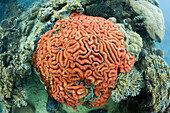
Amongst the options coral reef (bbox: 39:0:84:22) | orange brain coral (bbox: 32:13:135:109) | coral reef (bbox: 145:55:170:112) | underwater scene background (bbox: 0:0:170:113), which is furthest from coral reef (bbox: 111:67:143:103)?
coral reef (bbox: 39:0:84:22)

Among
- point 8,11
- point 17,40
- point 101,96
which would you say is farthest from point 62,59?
point 8,11

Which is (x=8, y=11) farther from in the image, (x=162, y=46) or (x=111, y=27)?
(x=162, y=46)

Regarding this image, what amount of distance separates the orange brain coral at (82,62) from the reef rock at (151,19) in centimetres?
246

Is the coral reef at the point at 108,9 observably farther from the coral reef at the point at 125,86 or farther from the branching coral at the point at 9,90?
the branching coral at the point at 9,90

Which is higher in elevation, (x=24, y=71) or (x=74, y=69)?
(x=74, y=69)

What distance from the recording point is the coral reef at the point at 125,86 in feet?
9.91

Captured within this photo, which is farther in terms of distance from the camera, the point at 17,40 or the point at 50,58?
the point at 17,40

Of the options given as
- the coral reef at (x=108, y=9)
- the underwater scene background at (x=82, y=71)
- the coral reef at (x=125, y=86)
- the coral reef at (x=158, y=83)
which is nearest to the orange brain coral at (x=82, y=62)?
the underwater scene background at (x=82, y=71)

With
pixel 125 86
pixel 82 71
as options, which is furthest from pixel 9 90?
pixel 125 86

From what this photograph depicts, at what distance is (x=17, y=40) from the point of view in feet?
18.2

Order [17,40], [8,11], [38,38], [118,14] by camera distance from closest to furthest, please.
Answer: [38,38] → [118,14] → [17,40] → [8,11]

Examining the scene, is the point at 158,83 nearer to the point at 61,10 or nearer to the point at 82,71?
the point at 82,71

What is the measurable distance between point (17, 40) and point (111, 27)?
4799 millimetres

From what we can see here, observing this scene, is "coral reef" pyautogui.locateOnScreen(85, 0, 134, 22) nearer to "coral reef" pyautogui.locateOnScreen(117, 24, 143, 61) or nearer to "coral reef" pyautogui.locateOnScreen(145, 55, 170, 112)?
"coral reef" pyautogui.locateOnScreen(117, 24, 143, 61)
